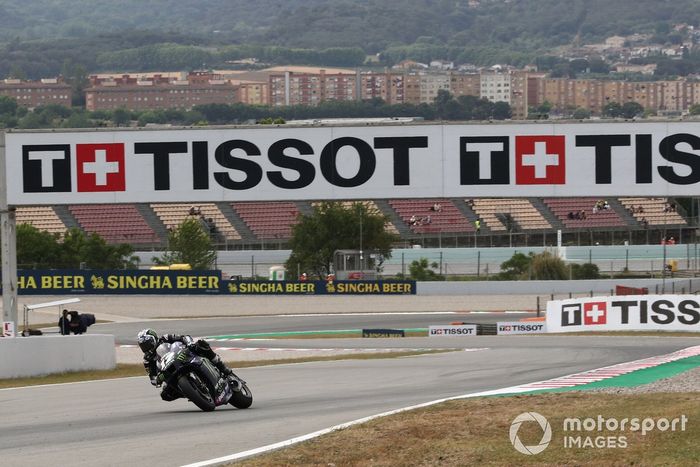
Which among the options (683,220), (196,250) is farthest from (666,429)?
(683,220)

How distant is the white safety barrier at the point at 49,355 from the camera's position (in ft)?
82.0

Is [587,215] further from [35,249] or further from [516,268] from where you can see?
[35,249]

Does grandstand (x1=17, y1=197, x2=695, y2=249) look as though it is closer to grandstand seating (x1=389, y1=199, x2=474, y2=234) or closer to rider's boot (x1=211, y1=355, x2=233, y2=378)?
grandstand seating (x1=389, y1=199, x2=474, y2=234)

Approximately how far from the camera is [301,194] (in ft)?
118

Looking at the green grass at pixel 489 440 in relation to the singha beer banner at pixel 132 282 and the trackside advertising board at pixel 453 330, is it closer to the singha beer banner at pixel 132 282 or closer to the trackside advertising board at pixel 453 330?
the trackside advertising board at pixel 453 330

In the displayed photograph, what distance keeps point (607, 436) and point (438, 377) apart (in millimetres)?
9455

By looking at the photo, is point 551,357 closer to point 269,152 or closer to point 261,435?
point 269,152

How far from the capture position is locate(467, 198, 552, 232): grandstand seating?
284ft

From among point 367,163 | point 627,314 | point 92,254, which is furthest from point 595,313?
point 92,254

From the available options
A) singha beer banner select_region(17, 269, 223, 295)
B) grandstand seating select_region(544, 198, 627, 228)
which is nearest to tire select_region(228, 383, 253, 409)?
singha beer banner select_region(17, 269, 223, 295)

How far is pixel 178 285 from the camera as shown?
5519 centimetres

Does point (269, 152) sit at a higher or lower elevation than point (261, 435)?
higher

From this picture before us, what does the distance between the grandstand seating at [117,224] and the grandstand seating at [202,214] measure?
1361 mm

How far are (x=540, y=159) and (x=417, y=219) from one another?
51204mm
